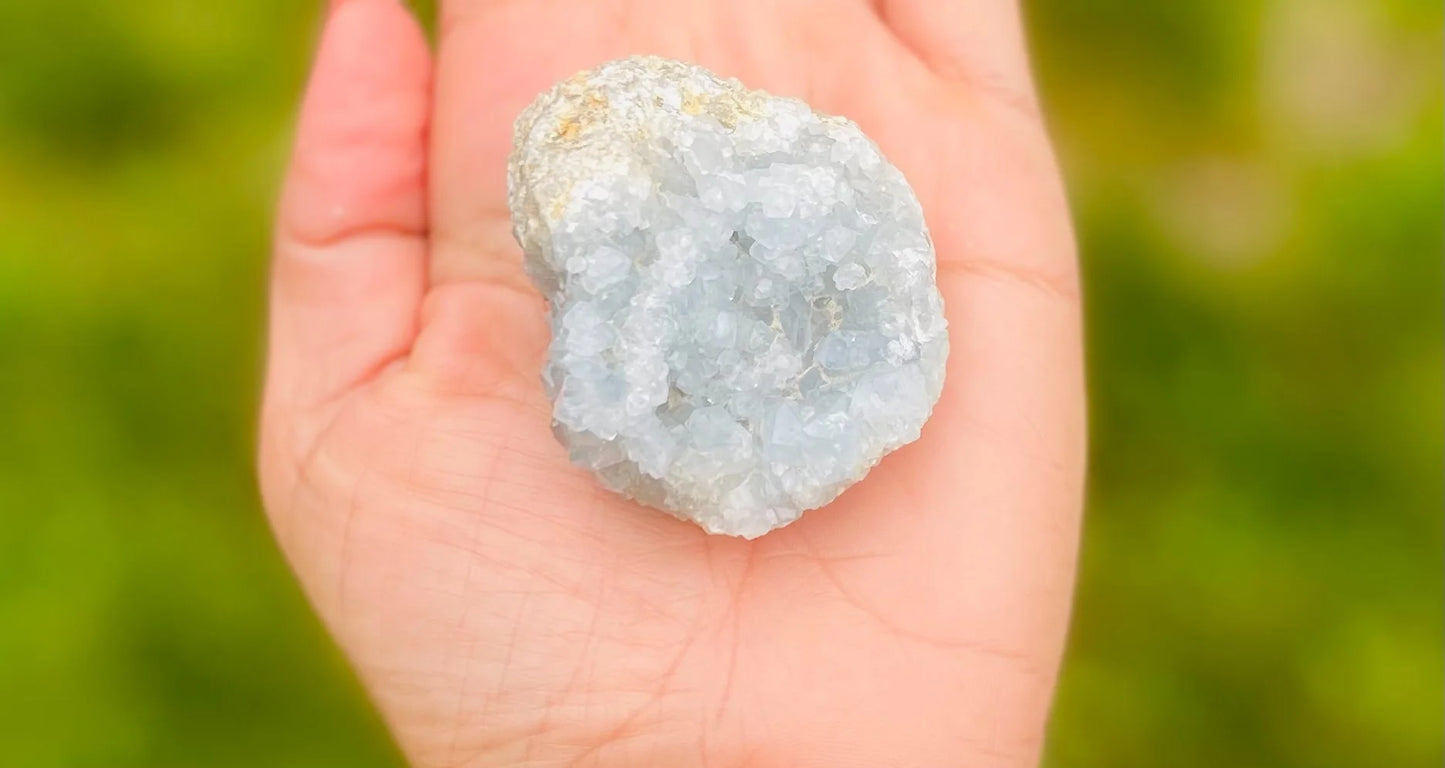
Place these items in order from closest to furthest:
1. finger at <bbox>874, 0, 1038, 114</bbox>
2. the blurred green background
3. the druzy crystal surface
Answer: the druzy crystal surface
finger at <bbox>874, 0, 1038, 114</bbox>
the blurred green background

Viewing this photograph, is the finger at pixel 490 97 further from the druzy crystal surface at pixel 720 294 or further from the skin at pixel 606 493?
the druzy crystal surface at pixel 720 294

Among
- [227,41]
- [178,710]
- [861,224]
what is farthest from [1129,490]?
[227,41]

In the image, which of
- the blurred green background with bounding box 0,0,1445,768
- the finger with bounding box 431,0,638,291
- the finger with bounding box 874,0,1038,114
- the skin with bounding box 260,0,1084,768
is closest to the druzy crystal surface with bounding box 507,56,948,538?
the skin with bounding box 260,0,1084,768

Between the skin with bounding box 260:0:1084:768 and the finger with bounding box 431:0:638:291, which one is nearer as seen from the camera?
the skin with bounding box 260:0:1084:768

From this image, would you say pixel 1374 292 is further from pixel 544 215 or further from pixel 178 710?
pixel 178 710

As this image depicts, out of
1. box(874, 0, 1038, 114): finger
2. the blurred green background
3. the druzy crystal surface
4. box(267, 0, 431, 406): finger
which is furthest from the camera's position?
the blurred green background

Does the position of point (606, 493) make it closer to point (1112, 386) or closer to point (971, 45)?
point (971, 45)

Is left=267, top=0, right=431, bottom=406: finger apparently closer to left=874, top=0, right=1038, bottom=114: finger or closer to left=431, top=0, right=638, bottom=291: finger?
left=431, top=0, right=638, bottom=291: finger

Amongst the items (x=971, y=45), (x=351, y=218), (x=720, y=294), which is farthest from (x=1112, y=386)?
(x=351, y=218)
